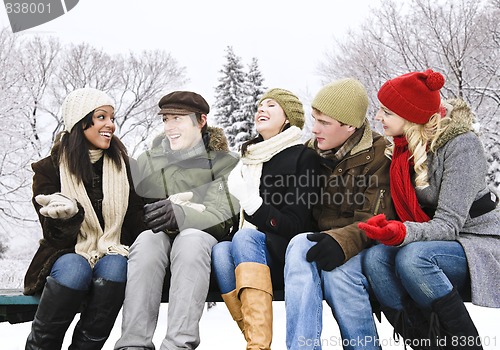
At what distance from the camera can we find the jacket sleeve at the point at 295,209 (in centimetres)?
317

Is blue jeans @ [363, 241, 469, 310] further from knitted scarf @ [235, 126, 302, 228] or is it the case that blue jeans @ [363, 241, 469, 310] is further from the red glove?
knitted scarf @ [235, 126, 302, 228]

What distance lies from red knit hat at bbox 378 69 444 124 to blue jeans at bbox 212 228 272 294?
3.28ft

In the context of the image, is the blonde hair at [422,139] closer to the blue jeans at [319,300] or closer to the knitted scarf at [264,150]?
the blue jeans at [319,300]

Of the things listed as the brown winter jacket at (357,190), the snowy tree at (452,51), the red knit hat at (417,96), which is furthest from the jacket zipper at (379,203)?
the snowy tree at (452,51)

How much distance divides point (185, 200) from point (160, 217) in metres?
0.28

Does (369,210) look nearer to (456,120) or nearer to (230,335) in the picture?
(456,120)

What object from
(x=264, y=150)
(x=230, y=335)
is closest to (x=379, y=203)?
(x=264, y=150)

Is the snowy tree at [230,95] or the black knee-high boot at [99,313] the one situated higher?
the snowy tree at [230,95]

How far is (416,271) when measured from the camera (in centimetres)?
287

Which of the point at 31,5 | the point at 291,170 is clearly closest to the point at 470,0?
the point at 31,5

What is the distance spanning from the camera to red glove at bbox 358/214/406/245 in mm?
2840

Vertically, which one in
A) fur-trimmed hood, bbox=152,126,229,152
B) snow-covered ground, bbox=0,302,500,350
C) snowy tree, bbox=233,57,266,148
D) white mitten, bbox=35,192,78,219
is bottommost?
snow-covered ground, bbox=0,302,500,350

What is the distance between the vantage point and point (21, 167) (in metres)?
16.6

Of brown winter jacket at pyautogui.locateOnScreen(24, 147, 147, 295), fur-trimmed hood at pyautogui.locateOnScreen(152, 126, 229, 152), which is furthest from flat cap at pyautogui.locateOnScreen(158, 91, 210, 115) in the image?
brown winter jacket at pyautogui.locateOnScreen(24, 147, 147, 295)
